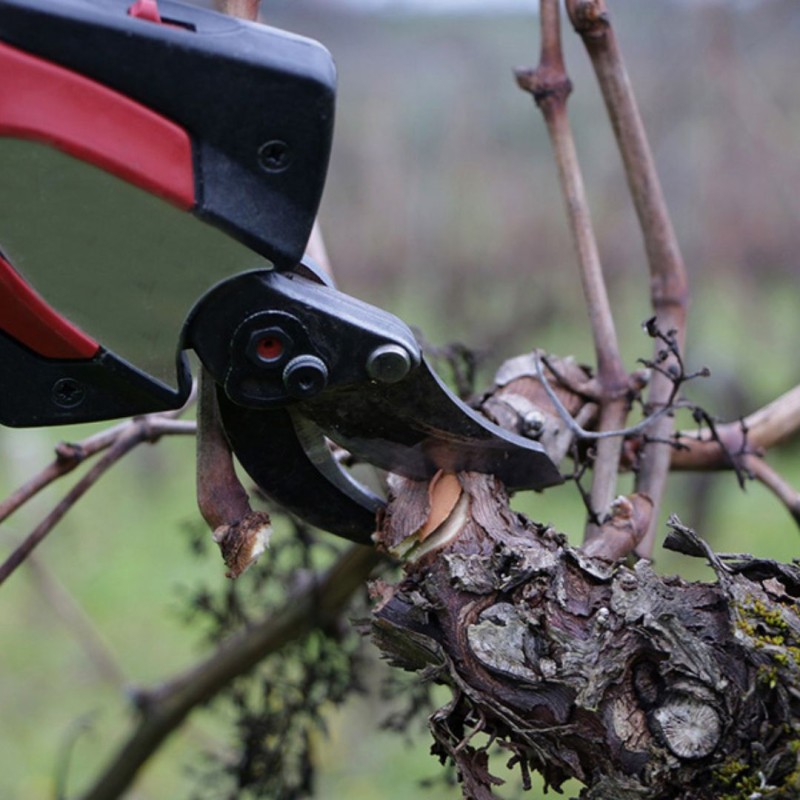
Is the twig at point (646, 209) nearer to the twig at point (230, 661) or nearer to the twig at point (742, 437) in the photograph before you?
the twig at point (742, 437)

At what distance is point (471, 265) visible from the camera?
22.4ft

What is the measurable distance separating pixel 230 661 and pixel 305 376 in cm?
77

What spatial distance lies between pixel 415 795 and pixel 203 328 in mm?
2600

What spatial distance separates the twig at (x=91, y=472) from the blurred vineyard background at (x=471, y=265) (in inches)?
26.8

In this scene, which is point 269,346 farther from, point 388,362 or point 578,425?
point 578,425

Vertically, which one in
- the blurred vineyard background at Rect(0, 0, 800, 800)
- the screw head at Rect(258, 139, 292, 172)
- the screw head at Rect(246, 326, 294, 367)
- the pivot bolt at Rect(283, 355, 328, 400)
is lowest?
the blurred vineyard background at Rect(0, 0, 800, 800)

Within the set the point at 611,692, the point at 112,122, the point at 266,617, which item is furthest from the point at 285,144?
the point at 266,617

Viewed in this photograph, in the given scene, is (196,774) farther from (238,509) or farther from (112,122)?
(112,122)

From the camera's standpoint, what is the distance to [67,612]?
6.80 feet

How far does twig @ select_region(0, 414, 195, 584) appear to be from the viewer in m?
1.09

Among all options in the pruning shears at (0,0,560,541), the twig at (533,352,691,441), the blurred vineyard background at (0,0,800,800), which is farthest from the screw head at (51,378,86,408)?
the blurred vineyard background at (0,0,800,800)

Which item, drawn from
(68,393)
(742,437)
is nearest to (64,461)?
(68,393)

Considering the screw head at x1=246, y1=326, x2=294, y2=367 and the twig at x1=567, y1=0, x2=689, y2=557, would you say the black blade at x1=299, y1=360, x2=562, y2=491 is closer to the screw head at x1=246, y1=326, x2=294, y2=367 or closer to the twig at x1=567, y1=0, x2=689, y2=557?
the screw head at x1=246, y1=326, x2=294, y2=367

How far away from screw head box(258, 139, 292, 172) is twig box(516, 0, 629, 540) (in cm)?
43
